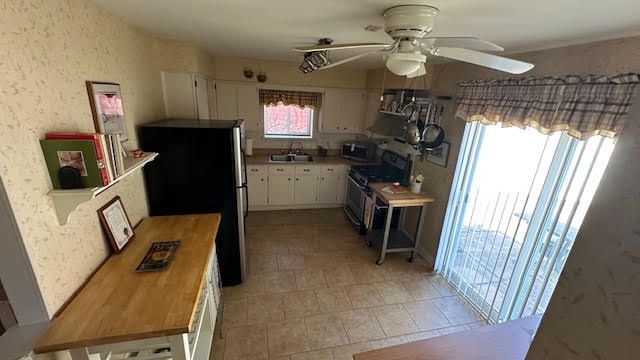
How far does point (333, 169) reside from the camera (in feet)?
15.3

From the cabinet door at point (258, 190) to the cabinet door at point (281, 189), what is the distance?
83 millimetres

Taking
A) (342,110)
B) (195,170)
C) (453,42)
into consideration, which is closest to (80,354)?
(195,170)

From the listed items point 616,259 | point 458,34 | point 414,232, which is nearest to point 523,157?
point 458,34

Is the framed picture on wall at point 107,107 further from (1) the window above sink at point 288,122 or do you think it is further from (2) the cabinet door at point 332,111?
(2) the cabinet door at point 332,111

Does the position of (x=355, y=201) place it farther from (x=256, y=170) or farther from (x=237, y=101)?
(x=237, y=101)

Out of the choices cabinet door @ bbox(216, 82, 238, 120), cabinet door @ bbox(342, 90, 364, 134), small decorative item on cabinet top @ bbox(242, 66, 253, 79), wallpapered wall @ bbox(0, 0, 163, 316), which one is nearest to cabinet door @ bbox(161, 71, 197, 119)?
wallpapered wall @ bbox(0, 0, 163, 316)

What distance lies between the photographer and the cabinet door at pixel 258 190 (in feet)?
14.6

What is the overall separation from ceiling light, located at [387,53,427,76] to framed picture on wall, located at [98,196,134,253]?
195 centimetres

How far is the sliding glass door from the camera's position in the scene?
1.93 m

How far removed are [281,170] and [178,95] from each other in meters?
1.95

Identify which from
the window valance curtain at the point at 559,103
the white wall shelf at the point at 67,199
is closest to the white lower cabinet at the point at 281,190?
the window valance curtain at the point at 559,103

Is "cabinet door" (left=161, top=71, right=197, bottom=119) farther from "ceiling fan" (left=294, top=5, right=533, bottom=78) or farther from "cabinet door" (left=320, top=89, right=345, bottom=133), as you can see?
"cabinet door" (left=320, top=89, right=345, bottom=133)

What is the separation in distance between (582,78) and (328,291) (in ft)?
8.93

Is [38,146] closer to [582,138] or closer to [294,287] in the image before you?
[294,287]
